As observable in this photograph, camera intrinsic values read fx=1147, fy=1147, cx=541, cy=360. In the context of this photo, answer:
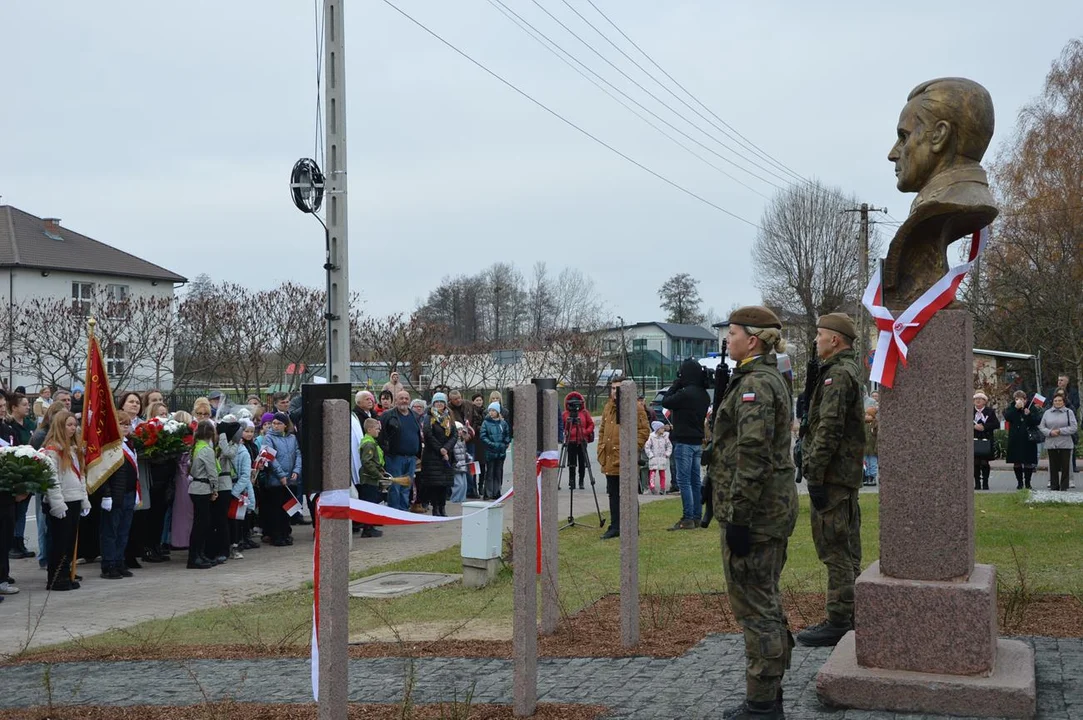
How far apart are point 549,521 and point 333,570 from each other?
362 centimetres

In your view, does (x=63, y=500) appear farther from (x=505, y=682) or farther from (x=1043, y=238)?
(x=1043, y=238)

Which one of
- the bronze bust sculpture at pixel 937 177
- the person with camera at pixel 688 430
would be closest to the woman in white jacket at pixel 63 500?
the person with camera at pixel 688 430

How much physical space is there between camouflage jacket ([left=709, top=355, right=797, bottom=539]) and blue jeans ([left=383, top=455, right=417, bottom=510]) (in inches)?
456

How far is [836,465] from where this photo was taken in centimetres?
767

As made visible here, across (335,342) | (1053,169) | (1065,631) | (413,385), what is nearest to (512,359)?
(413,385)

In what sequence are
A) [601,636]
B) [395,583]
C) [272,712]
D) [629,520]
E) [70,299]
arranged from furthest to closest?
[70,299] → [395,583] → [601,636] → [629,520] → [272,712]

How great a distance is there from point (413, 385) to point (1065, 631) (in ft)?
134

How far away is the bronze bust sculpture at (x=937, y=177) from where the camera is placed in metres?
6.39

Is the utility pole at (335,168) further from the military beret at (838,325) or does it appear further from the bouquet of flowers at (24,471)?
the military beret at (838,325)

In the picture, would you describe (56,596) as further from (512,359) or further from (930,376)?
(512,359)

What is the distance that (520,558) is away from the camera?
6.34 m

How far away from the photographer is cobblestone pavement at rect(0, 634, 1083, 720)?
6270mm

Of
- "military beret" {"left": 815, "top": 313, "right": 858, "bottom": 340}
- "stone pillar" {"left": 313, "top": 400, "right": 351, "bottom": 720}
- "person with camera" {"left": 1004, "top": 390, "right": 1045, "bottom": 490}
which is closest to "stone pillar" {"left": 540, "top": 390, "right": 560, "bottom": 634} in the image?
"military beret" {"left": 815, "top": 313, "right": 858, "bottom": 340}

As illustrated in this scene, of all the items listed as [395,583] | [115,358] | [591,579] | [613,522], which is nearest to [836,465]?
[591,579]
